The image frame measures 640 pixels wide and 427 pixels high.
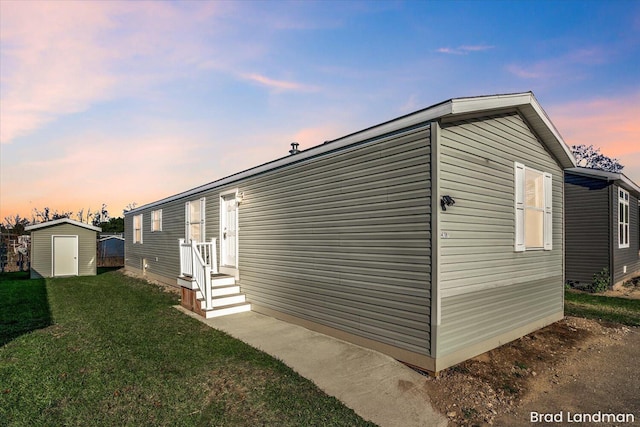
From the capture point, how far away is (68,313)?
7688 millimetres

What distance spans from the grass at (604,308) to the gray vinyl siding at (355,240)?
549 cm

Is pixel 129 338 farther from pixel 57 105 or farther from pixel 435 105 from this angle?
pixel 57 105

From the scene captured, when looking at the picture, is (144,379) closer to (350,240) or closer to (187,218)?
(350,240)

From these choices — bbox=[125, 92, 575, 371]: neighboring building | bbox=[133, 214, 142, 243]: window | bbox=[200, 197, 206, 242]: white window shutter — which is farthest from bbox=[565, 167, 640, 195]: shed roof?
bbox=[133, 214, 142, 243]: window

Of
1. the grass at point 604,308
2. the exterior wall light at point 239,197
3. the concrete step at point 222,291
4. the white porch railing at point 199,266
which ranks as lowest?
the grass at point 604,308

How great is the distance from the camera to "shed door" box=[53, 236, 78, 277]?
16125 millimetres

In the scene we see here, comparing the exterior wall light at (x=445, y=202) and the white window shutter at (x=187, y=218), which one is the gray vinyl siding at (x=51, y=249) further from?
the exterior wall light at (x=445, y=202)

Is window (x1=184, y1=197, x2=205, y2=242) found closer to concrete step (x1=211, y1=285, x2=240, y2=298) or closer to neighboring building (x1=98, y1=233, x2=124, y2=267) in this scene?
concrete step (x1=211, y1=285, x2=240, y2=298)

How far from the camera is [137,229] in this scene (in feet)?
53.5

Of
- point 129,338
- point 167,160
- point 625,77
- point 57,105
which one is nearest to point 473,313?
point 129,338

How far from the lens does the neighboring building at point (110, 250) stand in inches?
853

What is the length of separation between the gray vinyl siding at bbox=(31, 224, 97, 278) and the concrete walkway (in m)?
14.2

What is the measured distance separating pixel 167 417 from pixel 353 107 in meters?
8.76

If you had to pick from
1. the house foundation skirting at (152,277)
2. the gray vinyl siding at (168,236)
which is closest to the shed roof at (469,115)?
the gray vinyl siding at (168,236)
